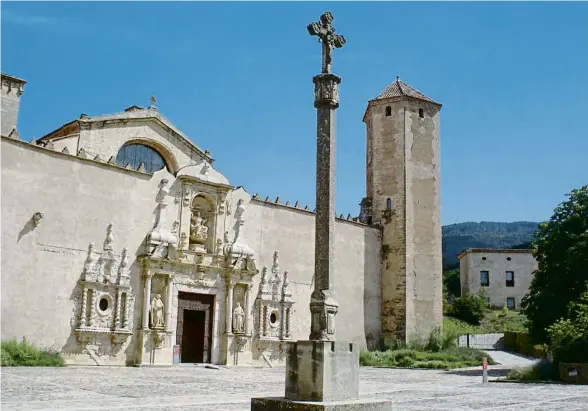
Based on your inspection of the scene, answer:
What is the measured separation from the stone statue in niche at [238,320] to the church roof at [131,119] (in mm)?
6527

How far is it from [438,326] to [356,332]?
11.8 ft

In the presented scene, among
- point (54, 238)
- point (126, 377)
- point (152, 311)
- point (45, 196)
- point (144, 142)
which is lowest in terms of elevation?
point (126, 377)

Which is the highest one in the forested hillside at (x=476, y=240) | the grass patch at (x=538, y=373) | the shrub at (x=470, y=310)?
the forested hillside at (x=476, y=240)

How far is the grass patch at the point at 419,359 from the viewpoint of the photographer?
25203 millimetres

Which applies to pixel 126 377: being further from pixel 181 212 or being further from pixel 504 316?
pixel 504 316

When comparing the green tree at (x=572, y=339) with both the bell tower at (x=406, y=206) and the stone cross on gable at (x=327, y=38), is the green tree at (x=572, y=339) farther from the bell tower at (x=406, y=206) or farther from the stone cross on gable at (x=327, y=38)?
the stone cross on gable at (x=327, y=38)

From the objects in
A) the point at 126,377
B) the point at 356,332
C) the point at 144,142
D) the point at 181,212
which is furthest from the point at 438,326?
the point at 126,377

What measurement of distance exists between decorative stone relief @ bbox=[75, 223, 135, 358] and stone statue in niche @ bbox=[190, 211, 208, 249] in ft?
9.35

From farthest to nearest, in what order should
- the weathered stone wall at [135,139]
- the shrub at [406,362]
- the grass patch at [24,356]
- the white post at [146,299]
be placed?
1. the shrub at [406,362]
2. the weathered stone wall at [135,139]
3. the white post at [146,299]
4. the grass patch at [24,356]

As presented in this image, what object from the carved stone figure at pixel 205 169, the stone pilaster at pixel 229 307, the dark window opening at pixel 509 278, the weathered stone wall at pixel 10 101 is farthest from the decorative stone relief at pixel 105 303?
the dark window opening at pixel 509 278

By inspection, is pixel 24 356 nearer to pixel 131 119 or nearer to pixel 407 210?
pixel 131 119

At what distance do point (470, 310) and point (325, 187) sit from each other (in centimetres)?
3951

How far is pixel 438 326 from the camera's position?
28.7m

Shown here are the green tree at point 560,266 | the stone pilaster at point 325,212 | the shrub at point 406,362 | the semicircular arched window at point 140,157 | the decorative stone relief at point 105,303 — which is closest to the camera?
the stone pilaster at point 325,212
